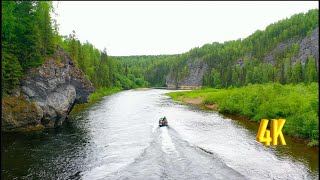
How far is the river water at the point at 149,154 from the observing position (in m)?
30.3

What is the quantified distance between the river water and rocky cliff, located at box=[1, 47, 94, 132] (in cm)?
224

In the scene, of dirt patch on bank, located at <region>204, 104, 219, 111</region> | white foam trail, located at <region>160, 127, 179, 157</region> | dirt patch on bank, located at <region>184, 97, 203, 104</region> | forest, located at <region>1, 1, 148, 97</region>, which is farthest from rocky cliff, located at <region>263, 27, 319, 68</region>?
forest, located at <region>1, 1, 148, 97</region>

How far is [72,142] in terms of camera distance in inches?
1661

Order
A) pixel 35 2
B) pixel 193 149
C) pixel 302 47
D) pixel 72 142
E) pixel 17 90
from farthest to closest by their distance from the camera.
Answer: pixel 302 47 → pixel 35 2 → pixel 17 90 → pixel 72 142 → pixel 193 149

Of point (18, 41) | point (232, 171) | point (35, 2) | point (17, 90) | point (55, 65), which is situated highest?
point (35, 2)

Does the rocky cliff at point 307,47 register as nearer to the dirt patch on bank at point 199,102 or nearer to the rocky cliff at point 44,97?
the dirt patch on bank at point 199,102

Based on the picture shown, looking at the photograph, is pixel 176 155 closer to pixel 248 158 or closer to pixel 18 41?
pixel 248 158

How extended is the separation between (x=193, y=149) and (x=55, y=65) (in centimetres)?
2718

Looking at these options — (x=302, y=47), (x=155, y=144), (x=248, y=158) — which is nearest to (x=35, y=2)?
(x=155, y=144)

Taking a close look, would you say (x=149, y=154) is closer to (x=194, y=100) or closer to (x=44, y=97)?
(x=44, y=97)

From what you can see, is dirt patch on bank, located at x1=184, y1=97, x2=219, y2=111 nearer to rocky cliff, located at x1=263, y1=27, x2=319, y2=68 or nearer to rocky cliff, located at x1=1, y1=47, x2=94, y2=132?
rocky cliff, located at x1=1, y1=47, x2=94, y2=132

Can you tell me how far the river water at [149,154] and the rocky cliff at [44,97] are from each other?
2.24m

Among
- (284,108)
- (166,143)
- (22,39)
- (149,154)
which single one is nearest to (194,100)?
(284,108)

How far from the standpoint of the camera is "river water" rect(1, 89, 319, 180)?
99.6 feet
